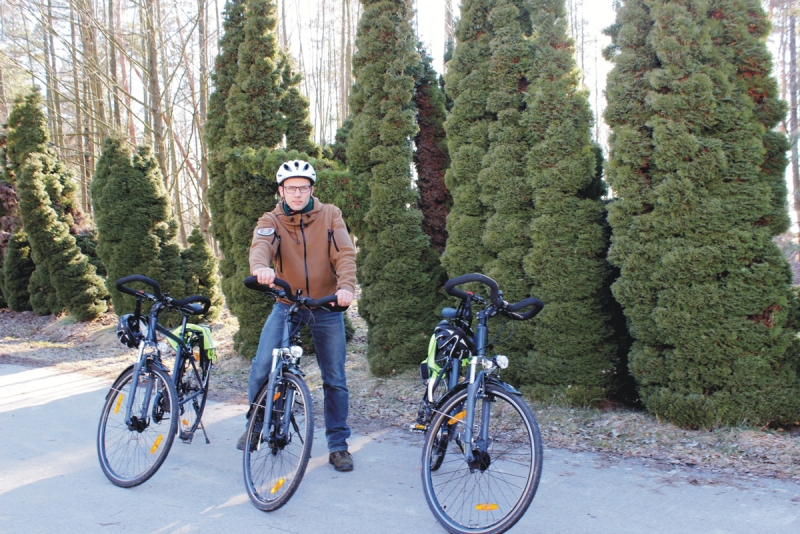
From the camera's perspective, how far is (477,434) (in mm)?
3479

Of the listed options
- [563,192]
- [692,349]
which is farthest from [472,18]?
[692,349]

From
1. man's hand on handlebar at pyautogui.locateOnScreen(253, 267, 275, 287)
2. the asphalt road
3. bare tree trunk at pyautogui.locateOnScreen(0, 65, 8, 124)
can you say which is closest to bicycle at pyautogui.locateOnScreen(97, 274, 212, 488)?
the asphalt road

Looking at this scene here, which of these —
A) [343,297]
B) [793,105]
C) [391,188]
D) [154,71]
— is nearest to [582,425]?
[343,297]

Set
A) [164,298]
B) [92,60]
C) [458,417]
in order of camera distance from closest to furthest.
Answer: [458,417] < [164,298] < [92,60]

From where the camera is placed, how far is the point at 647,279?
5.38 meters

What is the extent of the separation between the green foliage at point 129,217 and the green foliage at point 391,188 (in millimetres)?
6171

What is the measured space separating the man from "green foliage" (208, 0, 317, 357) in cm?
457

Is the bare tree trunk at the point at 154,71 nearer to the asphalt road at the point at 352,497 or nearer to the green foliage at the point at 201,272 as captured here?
the green foliage at the point at 201,272

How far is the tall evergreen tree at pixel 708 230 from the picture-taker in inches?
199

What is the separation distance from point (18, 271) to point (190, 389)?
15.2m

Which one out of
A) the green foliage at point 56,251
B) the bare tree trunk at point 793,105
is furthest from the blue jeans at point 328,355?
the green foliage at point 56,251

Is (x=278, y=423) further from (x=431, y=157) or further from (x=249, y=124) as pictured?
(x=249, y=124)

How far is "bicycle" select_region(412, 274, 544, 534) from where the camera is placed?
338 cm

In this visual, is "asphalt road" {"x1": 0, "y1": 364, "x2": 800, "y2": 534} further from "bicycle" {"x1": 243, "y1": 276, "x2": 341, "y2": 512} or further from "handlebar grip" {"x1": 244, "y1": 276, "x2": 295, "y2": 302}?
"handlebar grip" {"x1": 244, "y1": 276, "x2": 295, "y2": 302}
